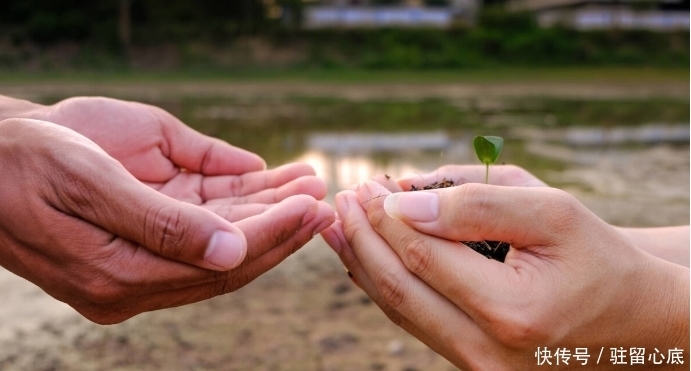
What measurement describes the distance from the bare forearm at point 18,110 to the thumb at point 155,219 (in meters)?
0.82

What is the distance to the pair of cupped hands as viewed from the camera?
1478mm

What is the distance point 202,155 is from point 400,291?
45.3 inches

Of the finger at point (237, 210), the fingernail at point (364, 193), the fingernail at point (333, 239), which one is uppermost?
the fingernail at point (364, 193)

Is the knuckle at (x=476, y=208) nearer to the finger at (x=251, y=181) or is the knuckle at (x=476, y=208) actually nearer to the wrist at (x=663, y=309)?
the wrist at (x=663, y=309)

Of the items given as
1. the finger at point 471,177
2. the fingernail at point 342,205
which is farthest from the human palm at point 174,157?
the finger at point 471,177

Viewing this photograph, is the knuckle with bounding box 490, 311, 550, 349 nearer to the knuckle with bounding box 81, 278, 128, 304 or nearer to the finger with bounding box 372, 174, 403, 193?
the finger with bounding box 372, 174, 403, 193

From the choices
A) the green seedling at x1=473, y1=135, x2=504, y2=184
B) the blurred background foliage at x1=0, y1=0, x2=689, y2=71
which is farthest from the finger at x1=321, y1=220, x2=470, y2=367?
the blurred background foliage at x1=0, y1=0, x2=689, y2=71

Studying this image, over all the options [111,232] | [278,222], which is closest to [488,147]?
[278,222]

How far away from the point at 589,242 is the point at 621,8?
38.2m

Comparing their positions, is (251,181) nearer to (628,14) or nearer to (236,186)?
(236,186)

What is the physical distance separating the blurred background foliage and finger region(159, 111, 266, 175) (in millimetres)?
23021

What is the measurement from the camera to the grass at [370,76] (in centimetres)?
2006

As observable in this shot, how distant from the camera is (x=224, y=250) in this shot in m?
1.47

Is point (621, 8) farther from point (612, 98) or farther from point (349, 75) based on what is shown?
point (612, 98)
